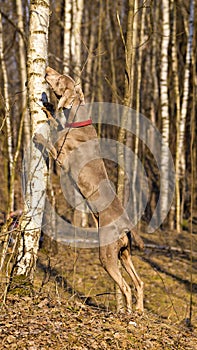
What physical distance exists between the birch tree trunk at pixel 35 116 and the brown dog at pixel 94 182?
28 cm

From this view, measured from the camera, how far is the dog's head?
554 cm

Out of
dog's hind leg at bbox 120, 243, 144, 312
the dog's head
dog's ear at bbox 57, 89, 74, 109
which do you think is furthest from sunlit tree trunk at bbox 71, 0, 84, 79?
dog's hind leg at bbox 120, 243, 144, 312

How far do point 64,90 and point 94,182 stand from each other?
1.18 meters

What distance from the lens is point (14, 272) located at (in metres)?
5.03

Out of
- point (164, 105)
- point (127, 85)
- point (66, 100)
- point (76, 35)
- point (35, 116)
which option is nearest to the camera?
point (35, 116)

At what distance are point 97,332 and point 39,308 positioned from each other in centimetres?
64

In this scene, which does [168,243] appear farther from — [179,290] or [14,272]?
[14,272]

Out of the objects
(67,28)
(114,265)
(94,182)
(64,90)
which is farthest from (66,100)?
(67,28)

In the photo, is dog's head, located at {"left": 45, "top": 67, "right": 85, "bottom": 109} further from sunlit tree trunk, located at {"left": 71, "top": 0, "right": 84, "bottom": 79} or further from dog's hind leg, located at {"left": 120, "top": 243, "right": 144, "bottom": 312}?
sunlit tree trunk, located at {"left": 71, "top": 0, "right": 84, "bottom": 79}

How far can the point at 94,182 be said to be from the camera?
17.5ft

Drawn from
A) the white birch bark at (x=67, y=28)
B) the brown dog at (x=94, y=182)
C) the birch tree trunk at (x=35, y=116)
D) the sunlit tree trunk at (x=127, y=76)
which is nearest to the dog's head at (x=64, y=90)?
the brown dog at (x=94, y=182)

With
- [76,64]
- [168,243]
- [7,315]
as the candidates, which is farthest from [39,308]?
[76,64]

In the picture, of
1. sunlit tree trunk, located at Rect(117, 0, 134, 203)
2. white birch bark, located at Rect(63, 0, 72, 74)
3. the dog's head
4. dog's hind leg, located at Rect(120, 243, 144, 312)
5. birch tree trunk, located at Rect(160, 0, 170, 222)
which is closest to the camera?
dog's hind leg, located at Rect(120, 243, 144, 312)

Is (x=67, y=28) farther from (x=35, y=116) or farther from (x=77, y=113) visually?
(x=35, y=116)
